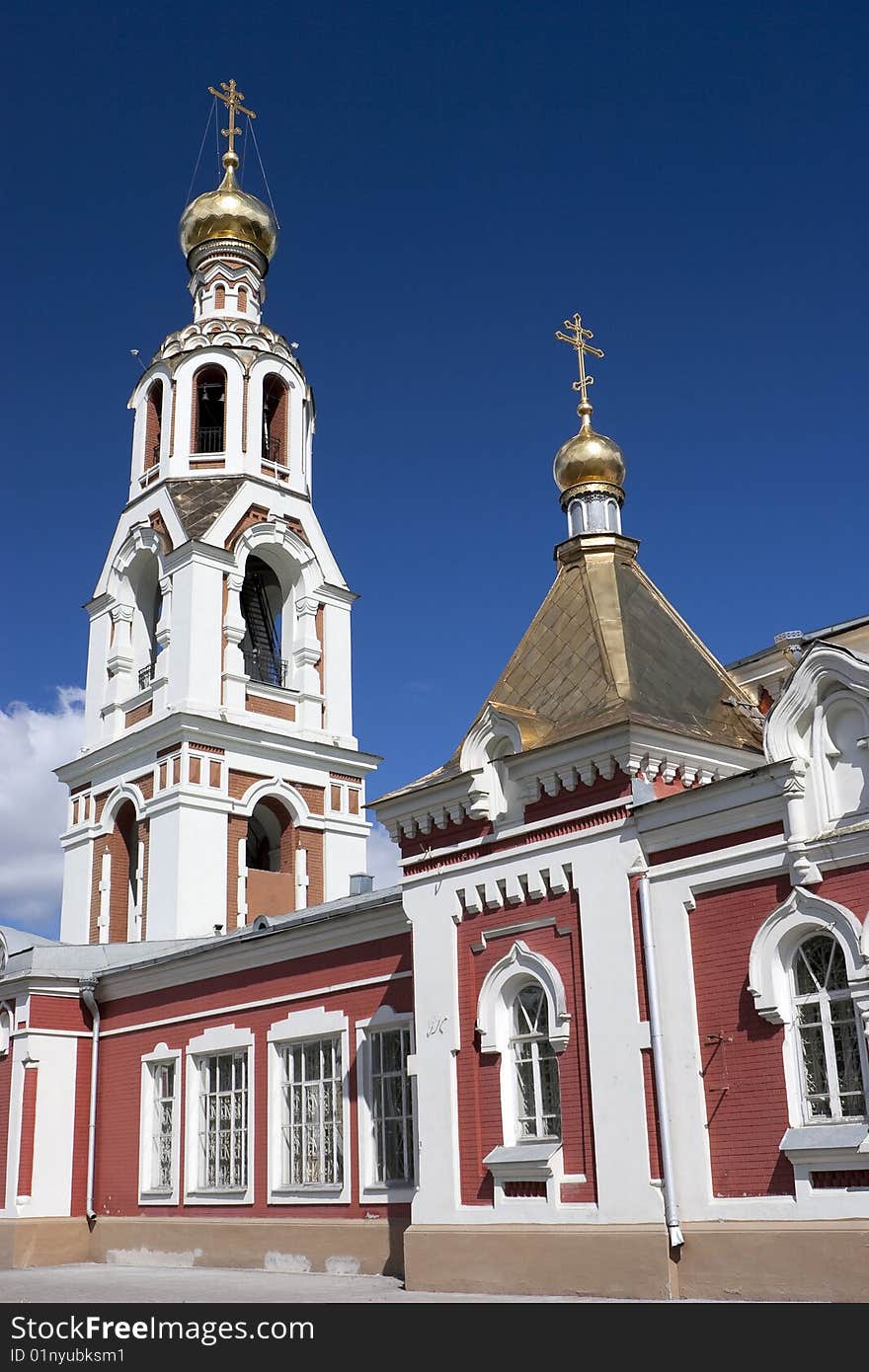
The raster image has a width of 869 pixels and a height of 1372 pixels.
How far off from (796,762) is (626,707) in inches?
72.3

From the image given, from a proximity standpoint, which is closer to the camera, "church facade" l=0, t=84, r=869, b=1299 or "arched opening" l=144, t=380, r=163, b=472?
"church facade" l=0, t=84, r=869, b=1299

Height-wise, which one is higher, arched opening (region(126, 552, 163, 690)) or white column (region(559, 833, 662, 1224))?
arched opening (region(126, 552, 163, 690))

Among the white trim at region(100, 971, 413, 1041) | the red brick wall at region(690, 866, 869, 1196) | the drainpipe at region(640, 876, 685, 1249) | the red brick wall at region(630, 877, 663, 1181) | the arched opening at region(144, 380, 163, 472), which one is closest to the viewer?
the red brick wall at region(690, 866, 869, 1196)

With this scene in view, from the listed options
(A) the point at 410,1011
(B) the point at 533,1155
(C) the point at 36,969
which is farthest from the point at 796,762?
(C) the point at 36,969

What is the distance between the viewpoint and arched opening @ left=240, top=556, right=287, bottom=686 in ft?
83.4

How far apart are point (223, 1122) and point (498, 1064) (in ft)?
18.5

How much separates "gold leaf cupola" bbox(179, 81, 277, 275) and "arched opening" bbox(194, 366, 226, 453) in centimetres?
280

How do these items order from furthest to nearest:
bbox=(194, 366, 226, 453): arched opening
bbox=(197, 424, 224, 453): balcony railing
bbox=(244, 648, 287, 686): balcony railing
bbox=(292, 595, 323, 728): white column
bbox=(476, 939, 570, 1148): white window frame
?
bbox=(197, 424, 224, 453): balcony railing → bbox=(194, 366, 226, 453): arched opening → bbox=(244, 648, 287, 686): balcony railing → bbox=(292, 595, 323, 728): white column → bbox=(476, 939, 570, 1148): white window frame

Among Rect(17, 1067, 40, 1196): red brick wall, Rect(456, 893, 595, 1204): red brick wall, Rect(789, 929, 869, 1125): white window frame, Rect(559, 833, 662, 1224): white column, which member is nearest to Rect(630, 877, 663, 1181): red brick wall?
Rect(559, 833, 662, 1224): white column

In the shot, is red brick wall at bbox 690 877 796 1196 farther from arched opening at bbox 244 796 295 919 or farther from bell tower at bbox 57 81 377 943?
arched opening at bbox 244 796 295 919

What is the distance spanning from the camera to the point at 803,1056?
10.3 m

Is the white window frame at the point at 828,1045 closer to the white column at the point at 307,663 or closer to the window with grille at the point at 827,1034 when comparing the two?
the window with grille at the point at 827,1034

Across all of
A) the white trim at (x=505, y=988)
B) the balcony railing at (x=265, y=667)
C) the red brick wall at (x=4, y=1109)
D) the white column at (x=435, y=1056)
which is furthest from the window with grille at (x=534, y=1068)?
the balcony railing at (x=265, y=667)

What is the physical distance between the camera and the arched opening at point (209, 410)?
26.2 meters
